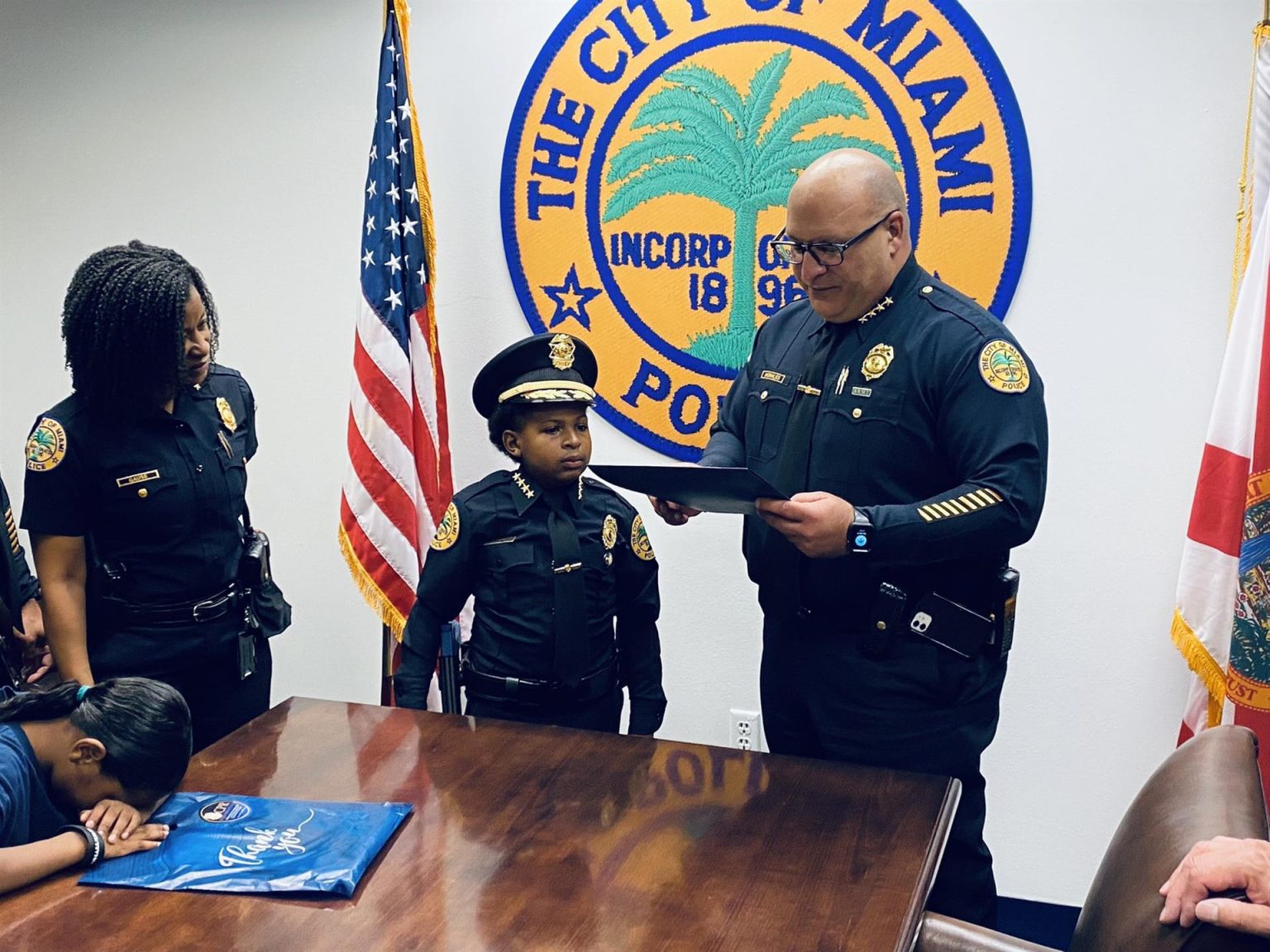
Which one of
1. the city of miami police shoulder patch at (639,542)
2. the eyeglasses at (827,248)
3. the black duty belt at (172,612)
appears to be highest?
the eyeglasses at (827,248)

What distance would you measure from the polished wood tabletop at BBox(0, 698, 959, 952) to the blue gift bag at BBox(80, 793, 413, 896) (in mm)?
19

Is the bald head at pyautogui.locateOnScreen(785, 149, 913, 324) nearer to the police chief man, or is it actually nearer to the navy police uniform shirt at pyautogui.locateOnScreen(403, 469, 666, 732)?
the police chief man

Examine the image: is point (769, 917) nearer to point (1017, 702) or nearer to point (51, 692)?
point (51, 692)

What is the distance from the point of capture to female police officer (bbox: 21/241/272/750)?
6.98 ft

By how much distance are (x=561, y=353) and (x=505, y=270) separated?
0.90 metres

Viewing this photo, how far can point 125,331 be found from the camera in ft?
7.00

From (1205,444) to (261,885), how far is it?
2022mm

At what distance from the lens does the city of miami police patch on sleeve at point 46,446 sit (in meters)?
2.11

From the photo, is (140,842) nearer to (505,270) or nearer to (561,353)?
(561,353)

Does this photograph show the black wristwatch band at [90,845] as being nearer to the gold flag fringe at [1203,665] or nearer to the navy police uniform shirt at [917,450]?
the navy police uniform shirt at [917,450]

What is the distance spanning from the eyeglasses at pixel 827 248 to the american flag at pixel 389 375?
1.22 m

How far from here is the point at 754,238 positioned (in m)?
2.88

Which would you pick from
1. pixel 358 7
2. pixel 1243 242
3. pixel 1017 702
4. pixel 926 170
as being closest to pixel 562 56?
pixel 358 7

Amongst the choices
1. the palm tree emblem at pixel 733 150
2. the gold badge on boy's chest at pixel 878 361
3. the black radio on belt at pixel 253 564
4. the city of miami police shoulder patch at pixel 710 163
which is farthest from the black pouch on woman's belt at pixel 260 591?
the gold badge on boy's chest at pixel 878 361
